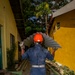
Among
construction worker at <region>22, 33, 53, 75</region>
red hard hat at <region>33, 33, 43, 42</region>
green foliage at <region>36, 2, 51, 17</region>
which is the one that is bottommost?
construction worker at <region>22, 33, 53, 75</region>

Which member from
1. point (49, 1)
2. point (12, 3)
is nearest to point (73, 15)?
point (12, 3)

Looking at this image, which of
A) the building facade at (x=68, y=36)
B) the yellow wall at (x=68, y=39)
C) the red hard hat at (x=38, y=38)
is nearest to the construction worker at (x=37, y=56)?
the red hard hat at (x=38, y=38)

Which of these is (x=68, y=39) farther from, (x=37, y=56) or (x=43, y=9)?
(x=43, y=9)

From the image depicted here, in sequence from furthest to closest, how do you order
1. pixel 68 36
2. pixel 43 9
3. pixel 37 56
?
1. pixel 43 9
2. pixel 68 36
3. pixel 37 56

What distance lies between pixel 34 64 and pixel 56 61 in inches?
521

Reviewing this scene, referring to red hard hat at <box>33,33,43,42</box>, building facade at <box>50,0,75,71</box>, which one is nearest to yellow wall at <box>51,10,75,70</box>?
building facade at <box>50,0,75,71</box>

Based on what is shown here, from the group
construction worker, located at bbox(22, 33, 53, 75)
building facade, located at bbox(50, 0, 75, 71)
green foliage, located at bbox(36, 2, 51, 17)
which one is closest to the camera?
construction worker, located at bbox(22, 33, 53, 75)

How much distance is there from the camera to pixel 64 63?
50.3 ft

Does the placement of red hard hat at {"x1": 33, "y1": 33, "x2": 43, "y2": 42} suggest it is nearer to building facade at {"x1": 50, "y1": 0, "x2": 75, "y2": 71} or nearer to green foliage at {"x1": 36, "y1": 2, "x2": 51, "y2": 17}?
building facade at {"x1": 50, "y1": 0, "x2": 75, "y2": 71}

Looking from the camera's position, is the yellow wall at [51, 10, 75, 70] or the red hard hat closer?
the red hard hat

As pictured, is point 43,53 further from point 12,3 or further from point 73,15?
point 12,3

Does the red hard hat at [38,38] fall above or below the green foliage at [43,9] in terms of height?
below

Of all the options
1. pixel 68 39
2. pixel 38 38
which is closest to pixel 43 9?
pixel 68 39

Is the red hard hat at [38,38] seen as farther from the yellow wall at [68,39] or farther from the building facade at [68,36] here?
the yellow wall at [68,39]
